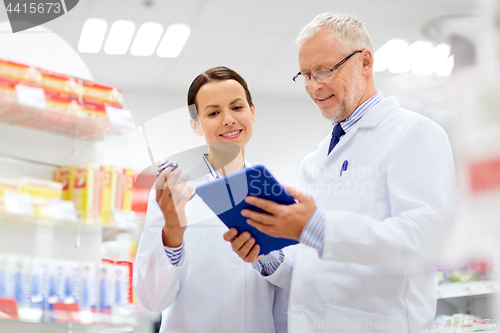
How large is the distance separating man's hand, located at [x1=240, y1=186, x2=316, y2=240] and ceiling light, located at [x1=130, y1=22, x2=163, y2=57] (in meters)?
3.08

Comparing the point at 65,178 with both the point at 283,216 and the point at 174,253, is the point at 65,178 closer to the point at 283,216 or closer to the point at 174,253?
the point at 174,253

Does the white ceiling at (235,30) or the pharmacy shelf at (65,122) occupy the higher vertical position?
the white ceiling at (235,30)

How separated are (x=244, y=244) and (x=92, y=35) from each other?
3.22 m

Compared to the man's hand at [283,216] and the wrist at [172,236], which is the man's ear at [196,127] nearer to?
the wrist at [172,236]

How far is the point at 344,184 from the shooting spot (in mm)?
1369

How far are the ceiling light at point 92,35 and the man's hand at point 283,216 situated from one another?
314 cm

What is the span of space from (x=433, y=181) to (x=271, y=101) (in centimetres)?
371

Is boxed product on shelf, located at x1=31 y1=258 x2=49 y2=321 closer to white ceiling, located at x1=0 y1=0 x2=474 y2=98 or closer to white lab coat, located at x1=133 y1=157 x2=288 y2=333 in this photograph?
white lab coat, located at x1=133 y1=157 x2=288 y2=333

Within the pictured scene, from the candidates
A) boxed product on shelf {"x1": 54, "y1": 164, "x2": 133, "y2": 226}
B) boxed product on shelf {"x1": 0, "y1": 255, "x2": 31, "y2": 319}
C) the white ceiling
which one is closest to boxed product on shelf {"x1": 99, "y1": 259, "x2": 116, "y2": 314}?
boxed product on shelf {"x1": 54, "y1": 164, "x2": 133, "y2": 226}

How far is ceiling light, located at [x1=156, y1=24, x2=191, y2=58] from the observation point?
3947mm

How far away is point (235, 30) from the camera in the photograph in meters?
4.00

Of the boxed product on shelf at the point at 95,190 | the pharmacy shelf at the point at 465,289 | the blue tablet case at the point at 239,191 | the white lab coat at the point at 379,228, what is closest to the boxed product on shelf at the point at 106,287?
the boxed product on shelf at the point at 95,190

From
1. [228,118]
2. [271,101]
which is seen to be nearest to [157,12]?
[271,101]

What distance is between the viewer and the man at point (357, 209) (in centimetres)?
115
